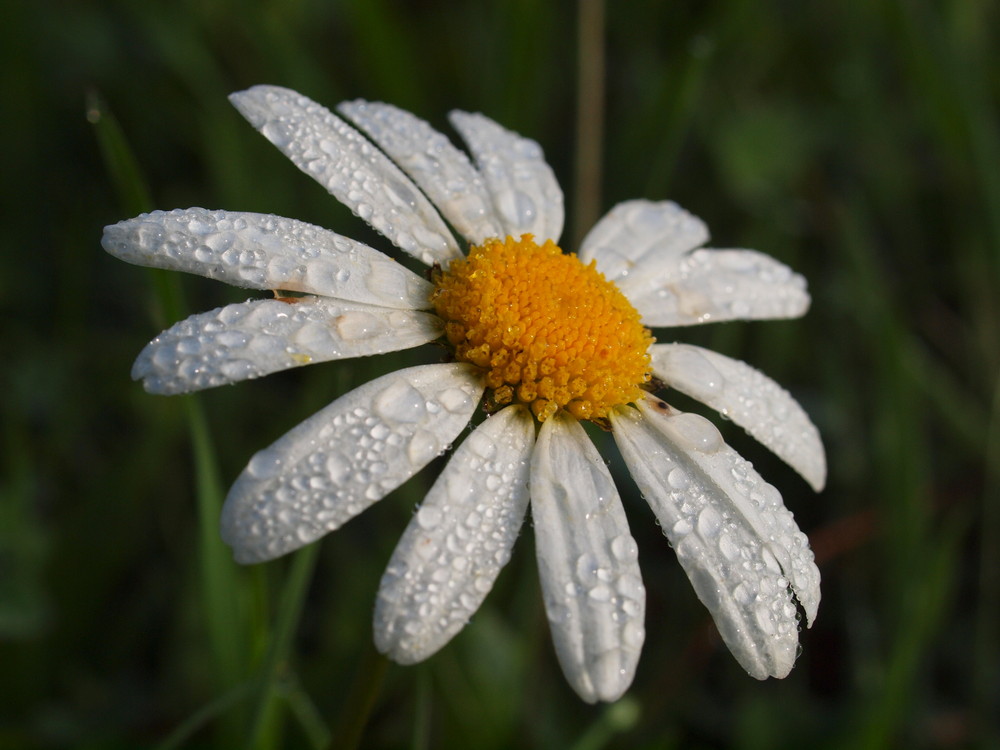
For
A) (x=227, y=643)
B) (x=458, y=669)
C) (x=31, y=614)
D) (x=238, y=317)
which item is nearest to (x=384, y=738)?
(x=458, y=669)

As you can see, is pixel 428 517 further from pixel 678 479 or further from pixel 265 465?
pixel 678 479

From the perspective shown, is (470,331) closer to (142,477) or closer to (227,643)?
(227,643)

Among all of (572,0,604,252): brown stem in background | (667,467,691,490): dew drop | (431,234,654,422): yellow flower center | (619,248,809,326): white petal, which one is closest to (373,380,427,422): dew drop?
(431,234,654,422): yellow flower center

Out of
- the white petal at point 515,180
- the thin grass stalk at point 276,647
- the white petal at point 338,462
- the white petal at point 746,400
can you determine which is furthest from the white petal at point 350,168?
the thin grass stalk at point 276,647

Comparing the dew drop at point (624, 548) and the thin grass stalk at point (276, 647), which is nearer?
the dew drop at point (624, 548)

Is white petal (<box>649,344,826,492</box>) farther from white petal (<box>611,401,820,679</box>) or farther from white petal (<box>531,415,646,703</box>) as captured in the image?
white petal (<box>531,415,646,703</box>)

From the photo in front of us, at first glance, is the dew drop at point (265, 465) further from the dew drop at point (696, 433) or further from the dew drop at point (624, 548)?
the dew drop at point (696, 433)

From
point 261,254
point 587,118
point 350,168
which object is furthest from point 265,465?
point 587,118
